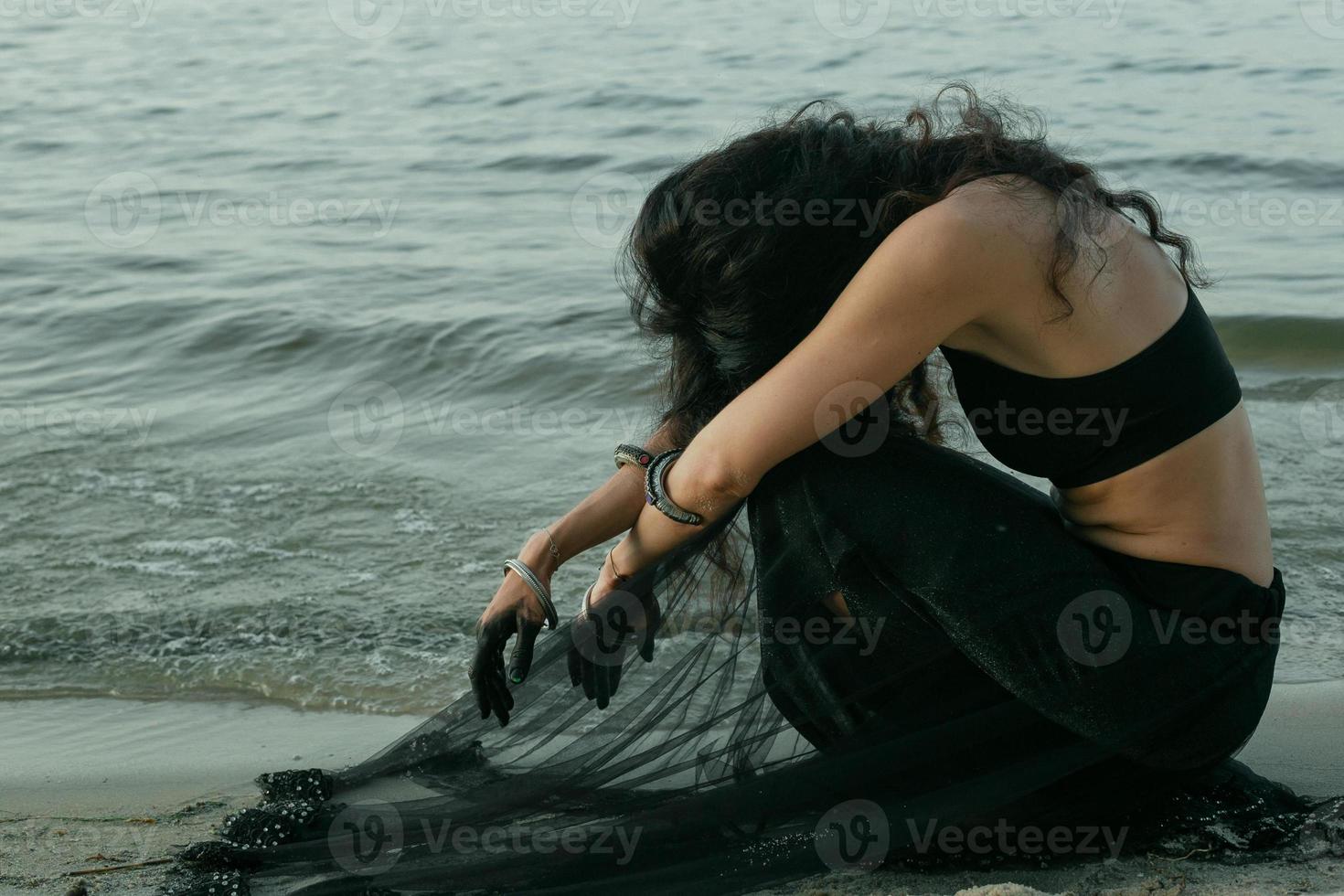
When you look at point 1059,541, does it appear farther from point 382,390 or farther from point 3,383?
point 3,383

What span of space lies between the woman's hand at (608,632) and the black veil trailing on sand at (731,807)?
37 mm

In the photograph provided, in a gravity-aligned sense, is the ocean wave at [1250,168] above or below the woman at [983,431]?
below

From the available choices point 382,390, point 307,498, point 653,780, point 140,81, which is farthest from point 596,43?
point 653,780

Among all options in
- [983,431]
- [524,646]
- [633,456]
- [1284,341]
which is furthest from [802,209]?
[1284,341]

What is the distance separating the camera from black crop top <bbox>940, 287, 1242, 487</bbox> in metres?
1.83

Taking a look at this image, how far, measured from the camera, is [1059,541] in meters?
1.89

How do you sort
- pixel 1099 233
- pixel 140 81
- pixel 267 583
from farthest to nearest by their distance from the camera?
pixel 140 81 → pixel 267 583 → pixel 1099 233

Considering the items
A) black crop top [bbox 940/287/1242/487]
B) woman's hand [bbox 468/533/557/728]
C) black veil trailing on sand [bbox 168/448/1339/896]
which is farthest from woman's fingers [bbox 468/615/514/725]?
black crop top [bbox 940/287/1242/487]

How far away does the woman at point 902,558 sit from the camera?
6.00 feet

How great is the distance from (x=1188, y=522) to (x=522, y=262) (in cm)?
578

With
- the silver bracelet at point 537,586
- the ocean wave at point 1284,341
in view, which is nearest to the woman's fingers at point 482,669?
the silver bracelet at point 537,586

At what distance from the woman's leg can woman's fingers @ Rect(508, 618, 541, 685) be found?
0.39m

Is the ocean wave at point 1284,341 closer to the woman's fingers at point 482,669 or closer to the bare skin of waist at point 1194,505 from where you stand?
the bare skin of waist at point 1194,505

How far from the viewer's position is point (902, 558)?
190 centimetres
